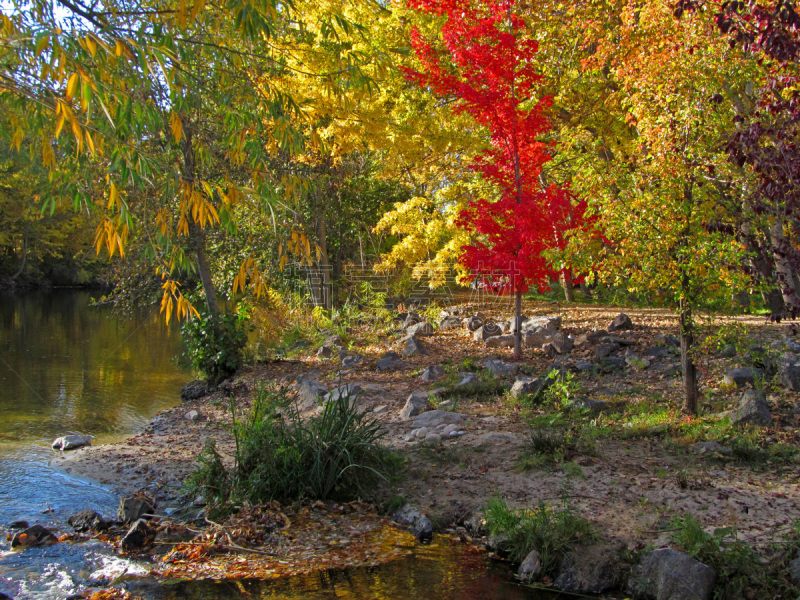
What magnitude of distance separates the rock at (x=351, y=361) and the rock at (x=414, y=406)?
2.68 m

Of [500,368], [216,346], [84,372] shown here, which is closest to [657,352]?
[500,368]

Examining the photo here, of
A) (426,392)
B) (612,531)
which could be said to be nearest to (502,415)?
(426,392)

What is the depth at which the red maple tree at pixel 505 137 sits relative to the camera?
916 cm

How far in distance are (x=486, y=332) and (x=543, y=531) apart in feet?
23.7

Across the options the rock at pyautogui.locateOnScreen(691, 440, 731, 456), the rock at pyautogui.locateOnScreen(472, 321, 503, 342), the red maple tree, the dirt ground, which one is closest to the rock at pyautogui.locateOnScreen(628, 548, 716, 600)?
the dirt ground

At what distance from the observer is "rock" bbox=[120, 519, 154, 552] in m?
4.57

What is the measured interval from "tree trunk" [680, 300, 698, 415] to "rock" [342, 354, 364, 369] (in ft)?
17.2

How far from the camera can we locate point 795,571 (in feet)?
12.0

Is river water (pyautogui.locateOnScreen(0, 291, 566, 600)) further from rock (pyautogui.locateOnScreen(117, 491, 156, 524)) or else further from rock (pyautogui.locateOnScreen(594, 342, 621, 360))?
rock (pyautogui.locateOnScreen(594, 342, 621, 360))

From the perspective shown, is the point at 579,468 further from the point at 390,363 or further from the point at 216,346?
the point at 216,346

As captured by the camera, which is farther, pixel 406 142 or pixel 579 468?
pixel 406 142

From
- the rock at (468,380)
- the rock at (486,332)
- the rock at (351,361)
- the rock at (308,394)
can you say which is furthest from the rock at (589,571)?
the rock at (486,332)

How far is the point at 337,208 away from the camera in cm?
1647

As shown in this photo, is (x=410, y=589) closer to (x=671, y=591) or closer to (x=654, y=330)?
(x=671, y=591)
